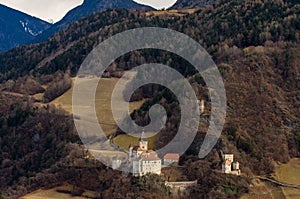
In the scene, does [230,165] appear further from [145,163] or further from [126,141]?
[126,141]

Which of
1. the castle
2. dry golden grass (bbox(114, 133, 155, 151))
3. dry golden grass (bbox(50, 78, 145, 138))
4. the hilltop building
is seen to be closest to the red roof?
the castle

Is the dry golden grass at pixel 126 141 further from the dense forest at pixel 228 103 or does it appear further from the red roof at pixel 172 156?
the red roof at pixel 172 156

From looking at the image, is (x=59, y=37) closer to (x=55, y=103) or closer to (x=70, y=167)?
(x=55, y=103)

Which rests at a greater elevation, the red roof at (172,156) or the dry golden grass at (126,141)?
the dry golden grass at (126,141)

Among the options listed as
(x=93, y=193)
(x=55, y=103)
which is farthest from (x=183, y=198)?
(x=55, y=103)

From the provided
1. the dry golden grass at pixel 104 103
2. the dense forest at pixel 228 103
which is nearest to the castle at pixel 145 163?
the dense forest at pixel 228 103

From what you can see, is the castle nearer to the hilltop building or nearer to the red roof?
the red roof

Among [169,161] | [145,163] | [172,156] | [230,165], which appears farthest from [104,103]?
[230,165]
